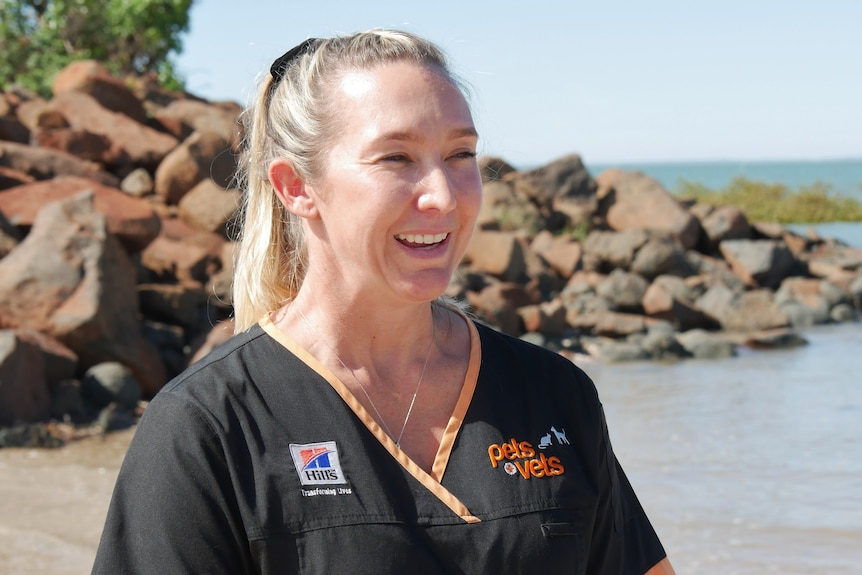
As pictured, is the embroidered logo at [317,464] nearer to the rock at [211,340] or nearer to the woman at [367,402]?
the woman at [367,402]

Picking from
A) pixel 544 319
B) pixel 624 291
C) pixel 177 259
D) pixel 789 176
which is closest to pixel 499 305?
pixel 544 319

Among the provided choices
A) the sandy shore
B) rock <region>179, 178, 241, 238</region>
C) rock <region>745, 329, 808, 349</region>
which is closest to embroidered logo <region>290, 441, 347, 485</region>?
the sandy shore

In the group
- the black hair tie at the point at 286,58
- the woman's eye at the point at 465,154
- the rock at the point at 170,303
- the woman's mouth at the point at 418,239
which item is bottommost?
the rock at the point at 170,303

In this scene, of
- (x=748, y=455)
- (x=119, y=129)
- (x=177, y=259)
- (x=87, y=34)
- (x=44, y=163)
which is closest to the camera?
(x=748, y=455)

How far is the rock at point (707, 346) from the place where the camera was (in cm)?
1368

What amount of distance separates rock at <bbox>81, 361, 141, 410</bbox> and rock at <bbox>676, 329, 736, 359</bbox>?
7327mm

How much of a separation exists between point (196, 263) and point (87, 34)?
35.9ft

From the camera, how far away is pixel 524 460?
6.70ft

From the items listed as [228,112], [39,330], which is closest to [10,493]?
[39,330]

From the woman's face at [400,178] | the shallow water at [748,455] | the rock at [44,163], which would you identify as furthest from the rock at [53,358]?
the woman's face at [400,178]

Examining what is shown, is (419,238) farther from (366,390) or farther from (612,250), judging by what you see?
(612,250)

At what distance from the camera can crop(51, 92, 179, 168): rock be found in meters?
14.4

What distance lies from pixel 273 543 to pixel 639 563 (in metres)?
0.78

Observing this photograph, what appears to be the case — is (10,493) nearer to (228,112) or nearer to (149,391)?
(149,391)
